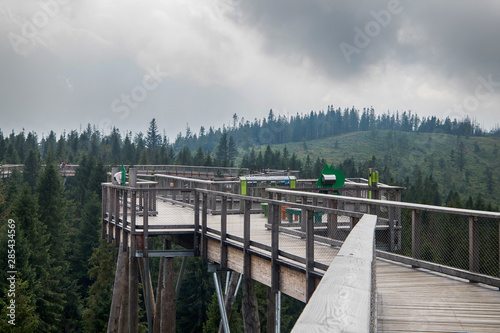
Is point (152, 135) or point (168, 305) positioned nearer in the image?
point (168, 305)

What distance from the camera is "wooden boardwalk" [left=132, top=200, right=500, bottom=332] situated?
439 cm

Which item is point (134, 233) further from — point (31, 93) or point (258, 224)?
point (31, 93)

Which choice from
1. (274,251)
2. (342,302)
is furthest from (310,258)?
(342,302)

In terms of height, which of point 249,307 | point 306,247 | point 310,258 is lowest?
point 249,307

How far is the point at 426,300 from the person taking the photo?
5.40 m

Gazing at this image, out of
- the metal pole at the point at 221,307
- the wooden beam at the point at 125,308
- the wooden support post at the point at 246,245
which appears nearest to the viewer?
the wooden support post at the point at 246,245

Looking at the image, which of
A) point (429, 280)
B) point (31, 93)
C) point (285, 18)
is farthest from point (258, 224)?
point (31, 93)

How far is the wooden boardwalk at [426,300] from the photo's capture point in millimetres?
4395

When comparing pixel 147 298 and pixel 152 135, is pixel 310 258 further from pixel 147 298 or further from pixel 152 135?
pixel 152 135

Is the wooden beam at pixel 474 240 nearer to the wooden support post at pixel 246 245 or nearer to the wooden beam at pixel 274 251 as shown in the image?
the wooden beam at pixel 274 251

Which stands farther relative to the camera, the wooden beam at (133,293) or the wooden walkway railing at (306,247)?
the wooden beam at (133,293)

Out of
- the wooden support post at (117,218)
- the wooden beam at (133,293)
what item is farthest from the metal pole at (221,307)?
the wooden support post at (117,218)

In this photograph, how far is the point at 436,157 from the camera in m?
193

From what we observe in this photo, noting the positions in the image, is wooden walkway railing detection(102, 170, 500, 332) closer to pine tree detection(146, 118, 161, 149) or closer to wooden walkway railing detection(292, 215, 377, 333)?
wooden walkway railing detection(292, 215, 377, 333)
